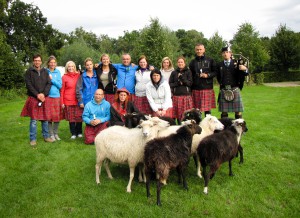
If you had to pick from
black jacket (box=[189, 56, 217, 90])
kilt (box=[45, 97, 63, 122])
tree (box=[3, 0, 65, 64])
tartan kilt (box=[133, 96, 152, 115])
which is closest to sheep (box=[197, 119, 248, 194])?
black jacket (box=[189, 56, 217, 90])

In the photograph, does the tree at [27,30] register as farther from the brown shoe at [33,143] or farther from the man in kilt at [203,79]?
the man in kilt at [203,79]

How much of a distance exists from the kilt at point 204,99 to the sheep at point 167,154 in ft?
8.97

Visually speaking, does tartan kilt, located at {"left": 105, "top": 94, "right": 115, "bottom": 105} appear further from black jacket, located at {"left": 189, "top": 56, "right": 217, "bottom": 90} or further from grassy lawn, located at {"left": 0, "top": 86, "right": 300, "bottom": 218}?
black jacket, located at {"left": 189, "top": 56, "right": 217, "bottom": 90}

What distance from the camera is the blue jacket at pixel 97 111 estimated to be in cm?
801

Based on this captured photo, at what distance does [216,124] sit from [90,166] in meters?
3.36

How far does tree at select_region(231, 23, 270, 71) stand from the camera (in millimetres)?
33719

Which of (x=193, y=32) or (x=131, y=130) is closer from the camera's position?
(x=131, y=130)

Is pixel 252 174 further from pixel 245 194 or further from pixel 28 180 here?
pixel 28 180

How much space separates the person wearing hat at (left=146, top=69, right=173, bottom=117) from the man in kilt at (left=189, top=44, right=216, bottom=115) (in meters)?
1.17

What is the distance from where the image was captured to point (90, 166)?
677cm

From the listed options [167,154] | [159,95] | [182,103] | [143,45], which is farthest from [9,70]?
[167,154]

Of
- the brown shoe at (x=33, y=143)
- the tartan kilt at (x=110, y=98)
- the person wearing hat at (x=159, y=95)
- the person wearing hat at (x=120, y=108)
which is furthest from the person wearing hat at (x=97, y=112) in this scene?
the brown shoe at (x=33, y=143)

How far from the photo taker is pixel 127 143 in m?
5.59

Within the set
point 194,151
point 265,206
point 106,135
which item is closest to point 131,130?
point 106,135
